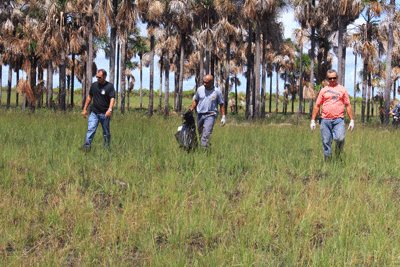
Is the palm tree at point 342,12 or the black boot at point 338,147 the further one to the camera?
the palm tree at point 342,12

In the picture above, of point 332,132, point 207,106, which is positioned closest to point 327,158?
point 332,132

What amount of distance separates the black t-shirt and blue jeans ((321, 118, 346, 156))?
4.52 m

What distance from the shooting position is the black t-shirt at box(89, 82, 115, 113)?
299 inches

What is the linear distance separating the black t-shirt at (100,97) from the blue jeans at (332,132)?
4523 millimetres

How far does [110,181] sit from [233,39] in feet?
93.6

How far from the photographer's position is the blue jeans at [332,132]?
681 cm

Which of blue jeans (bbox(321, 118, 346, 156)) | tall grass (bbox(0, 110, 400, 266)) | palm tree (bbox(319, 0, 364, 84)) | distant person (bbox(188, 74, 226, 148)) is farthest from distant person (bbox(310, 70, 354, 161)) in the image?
palm tree (bbox(319, 0, 364, 84))

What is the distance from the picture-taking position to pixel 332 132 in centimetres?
697

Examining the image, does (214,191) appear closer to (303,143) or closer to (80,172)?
(80,172)

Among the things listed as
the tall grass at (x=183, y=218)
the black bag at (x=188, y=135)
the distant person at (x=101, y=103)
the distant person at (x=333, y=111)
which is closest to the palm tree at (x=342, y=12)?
the distant person at (x=333, y=111)

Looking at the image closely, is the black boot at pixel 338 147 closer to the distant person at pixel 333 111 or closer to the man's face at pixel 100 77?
the distant person at pixel 333 111

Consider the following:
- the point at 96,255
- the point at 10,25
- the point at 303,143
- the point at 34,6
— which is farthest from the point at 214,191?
the point at 10,25

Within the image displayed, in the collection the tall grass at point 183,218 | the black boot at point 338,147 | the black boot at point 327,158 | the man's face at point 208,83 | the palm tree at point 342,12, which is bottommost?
the tall grass at point 183,218

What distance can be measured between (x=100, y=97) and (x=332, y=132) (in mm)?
4903
